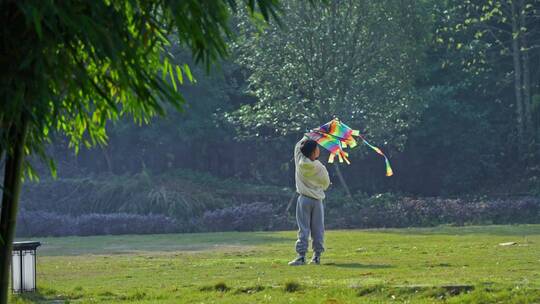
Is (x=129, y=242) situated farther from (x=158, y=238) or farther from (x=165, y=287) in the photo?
(x=165, y=287)

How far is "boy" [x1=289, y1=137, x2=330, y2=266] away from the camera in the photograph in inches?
755

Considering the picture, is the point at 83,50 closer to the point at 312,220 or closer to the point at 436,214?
the point at 312,220

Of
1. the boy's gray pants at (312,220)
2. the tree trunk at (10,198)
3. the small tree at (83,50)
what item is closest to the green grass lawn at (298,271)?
the boy's gray pants at (312,220)

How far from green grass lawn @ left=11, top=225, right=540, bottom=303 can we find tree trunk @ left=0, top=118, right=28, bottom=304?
5065 mm

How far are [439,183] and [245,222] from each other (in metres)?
15.1

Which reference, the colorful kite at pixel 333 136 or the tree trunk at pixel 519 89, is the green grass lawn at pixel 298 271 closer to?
the colorful kite at pixel 333 136

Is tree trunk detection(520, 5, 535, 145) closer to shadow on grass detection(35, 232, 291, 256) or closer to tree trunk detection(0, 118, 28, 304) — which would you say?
shadow on grass detection(35, 232, 291, 256)

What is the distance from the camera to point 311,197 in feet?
63.4

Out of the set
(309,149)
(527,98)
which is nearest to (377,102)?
(527,98)

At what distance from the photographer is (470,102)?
52.3 m

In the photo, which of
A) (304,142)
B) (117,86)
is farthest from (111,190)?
(117,86)

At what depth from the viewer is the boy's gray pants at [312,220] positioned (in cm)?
1920

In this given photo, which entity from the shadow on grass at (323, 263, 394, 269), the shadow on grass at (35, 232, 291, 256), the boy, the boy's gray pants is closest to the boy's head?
the boy

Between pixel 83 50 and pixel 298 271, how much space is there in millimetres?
10044
